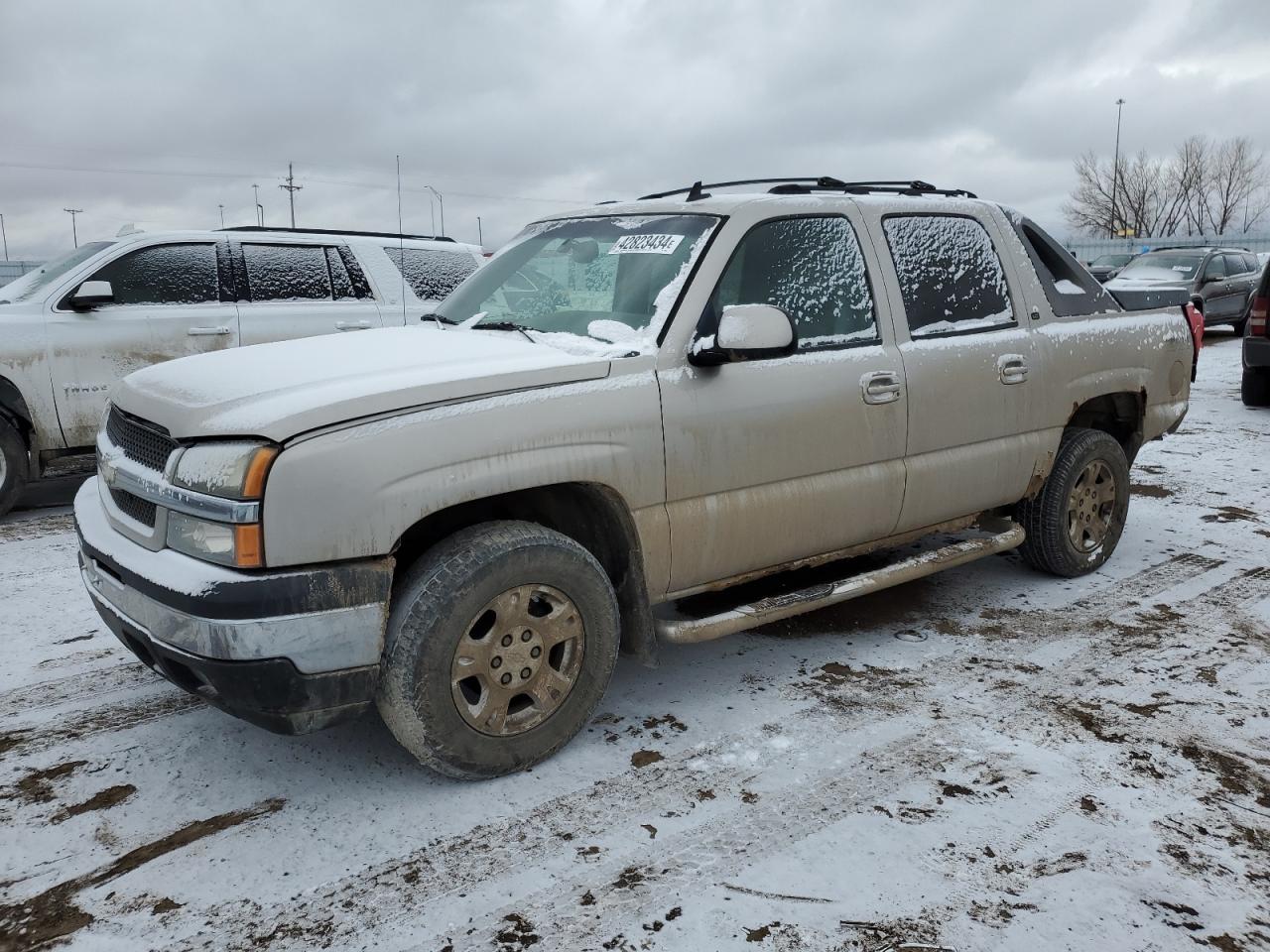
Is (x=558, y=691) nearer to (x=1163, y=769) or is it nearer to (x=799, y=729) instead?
(x=799, y=729)

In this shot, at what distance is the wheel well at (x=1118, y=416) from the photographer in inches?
204

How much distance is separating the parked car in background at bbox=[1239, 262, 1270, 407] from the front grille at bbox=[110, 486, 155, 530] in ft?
34.6

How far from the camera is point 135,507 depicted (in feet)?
10.3

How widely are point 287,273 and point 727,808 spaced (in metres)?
6.00

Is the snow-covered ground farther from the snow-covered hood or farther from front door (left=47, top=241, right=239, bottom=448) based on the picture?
front door (left=47, top=241, right=239, bottom=448)

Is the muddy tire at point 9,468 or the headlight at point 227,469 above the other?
the headlight at point 227,469

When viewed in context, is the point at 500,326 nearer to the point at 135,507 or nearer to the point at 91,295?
the point at 135,507

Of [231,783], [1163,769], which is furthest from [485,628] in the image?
[1163,769]

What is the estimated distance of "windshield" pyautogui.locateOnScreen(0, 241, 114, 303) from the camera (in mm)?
6895

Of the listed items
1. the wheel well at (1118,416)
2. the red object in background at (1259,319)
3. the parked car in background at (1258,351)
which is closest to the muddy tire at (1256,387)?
the parked car in background at (1258,351)

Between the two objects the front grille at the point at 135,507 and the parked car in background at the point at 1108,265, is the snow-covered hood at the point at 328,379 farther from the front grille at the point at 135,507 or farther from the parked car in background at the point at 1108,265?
the parked car in background at the point at 1108,265

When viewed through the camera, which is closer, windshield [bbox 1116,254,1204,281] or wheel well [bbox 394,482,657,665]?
wheel well [bbox 394,482,657,665]

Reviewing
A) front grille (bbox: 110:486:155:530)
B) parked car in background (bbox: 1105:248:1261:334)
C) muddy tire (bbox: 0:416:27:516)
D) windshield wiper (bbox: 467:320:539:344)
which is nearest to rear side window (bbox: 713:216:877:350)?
windshield wiper (bbox: 467:320:539:344)

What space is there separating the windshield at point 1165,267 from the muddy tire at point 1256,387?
7696 mm
